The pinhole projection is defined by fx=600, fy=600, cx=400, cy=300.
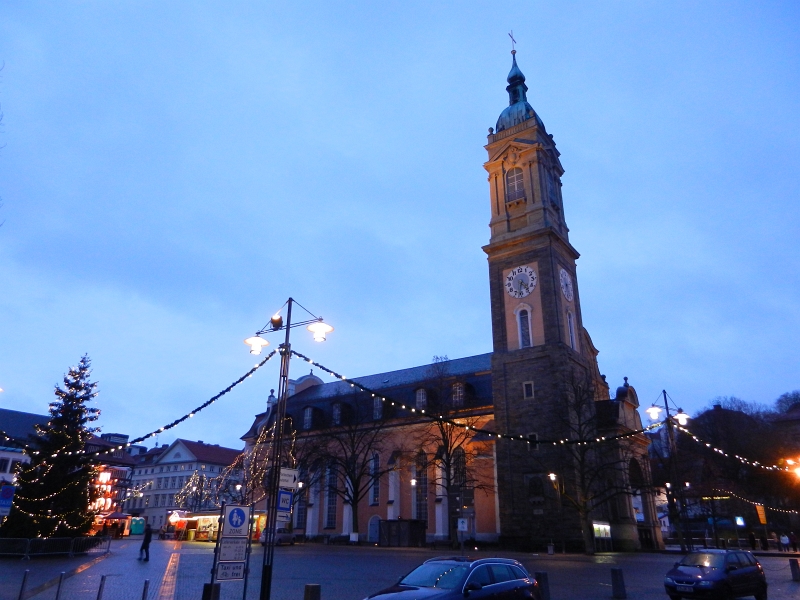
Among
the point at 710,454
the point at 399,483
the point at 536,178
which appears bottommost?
the point at 399,483

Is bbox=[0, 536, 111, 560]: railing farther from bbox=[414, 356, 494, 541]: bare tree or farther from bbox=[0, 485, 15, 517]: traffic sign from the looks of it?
bbox=[414, 356, 494, 541]: bare tree

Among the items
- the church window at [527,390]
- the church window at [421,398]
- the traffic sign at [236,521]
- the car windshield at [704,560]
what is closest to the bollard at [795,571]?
A: the car windshield at [704,560]

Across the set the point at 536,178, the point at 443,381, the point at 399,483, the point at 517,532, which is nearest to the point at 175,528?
the point at 399,483

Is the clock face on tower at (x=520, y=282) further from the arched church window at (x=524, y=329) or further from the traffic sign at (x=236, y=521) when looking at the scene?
the traffic sign at (x=236, y=521)

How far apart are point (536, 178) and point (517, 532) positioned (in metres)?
28.6

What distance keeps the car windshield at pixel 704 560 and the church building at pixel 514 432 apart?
20.4m

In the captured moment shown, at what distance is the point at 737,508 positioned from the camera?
239ft

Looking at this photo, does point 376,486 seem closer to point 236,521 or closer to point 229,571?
point 236,521

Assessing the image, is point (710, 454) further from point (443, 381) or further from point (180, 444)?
point (180, 444)

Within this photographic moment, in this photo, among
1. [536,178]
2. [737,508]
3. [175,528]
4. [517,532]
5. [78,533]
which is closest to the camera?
[78,533]

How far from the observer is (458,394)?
2164 inches

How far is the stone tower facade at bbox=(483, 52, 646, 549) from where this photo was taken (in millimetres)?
42094

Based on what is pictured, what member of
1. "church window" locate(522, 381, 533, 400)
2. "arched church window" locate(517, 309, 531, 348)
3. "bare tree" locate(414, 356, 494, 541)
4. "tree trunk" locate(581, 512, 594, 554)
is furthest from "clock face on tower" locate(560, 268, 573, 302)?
"tree trunk" locate(581, 512, 594, 554)

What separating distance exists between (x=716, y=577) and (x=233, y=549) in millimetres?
13328
